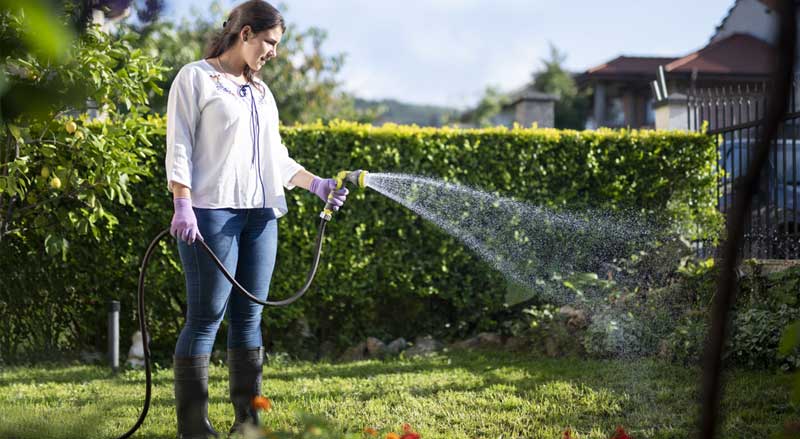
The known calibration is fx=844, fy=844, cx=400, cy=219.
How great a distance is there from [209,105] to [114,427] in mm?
1507

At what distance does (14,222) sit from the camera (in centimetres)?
499

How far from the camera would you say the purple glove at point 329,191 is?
129 inches

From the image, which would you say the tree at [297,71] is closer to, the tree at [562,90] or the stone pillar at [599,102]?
the stone pillar at [599,102]

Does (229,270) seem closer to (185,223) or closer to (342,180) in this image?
(185,223)

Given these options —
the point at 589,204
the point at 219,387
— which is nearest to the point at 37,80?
the point at 219,387

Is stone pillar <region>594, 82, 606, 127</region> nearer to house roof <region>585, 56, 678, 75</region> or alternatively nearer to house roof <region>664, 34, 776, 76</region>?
house roof <region>585, 56, 678, 75</region>

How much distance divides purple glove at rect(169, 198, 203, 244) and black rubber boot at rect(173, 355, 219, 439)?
1.60 feet

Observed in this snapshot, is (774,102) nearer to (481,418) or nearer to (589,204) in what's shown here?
(481,418)

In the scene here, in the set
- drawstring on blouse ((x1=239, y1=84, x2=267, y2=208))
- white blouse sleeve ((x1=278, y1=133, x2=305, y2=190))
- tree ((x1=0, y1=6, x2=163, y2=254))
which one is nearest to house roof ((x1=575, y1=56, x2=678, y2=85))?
tree ((x1=0, y1=6, x2=163, y2=254))

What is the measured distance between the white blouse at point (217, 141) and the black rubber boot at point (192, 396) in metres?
0.59

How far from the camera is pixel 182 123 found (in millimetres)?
2961

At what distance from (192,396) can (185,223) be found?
686mm

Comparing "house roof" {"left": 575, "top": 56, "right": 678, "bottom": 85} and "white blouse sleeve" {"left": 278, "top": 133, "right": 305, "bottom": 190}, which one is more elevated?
"house roof" {"left": 575, "top": 56, "right": 678, "bottom": 85}

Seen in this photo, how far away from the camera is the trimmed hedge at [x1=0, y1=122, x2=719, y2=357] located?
553cm
